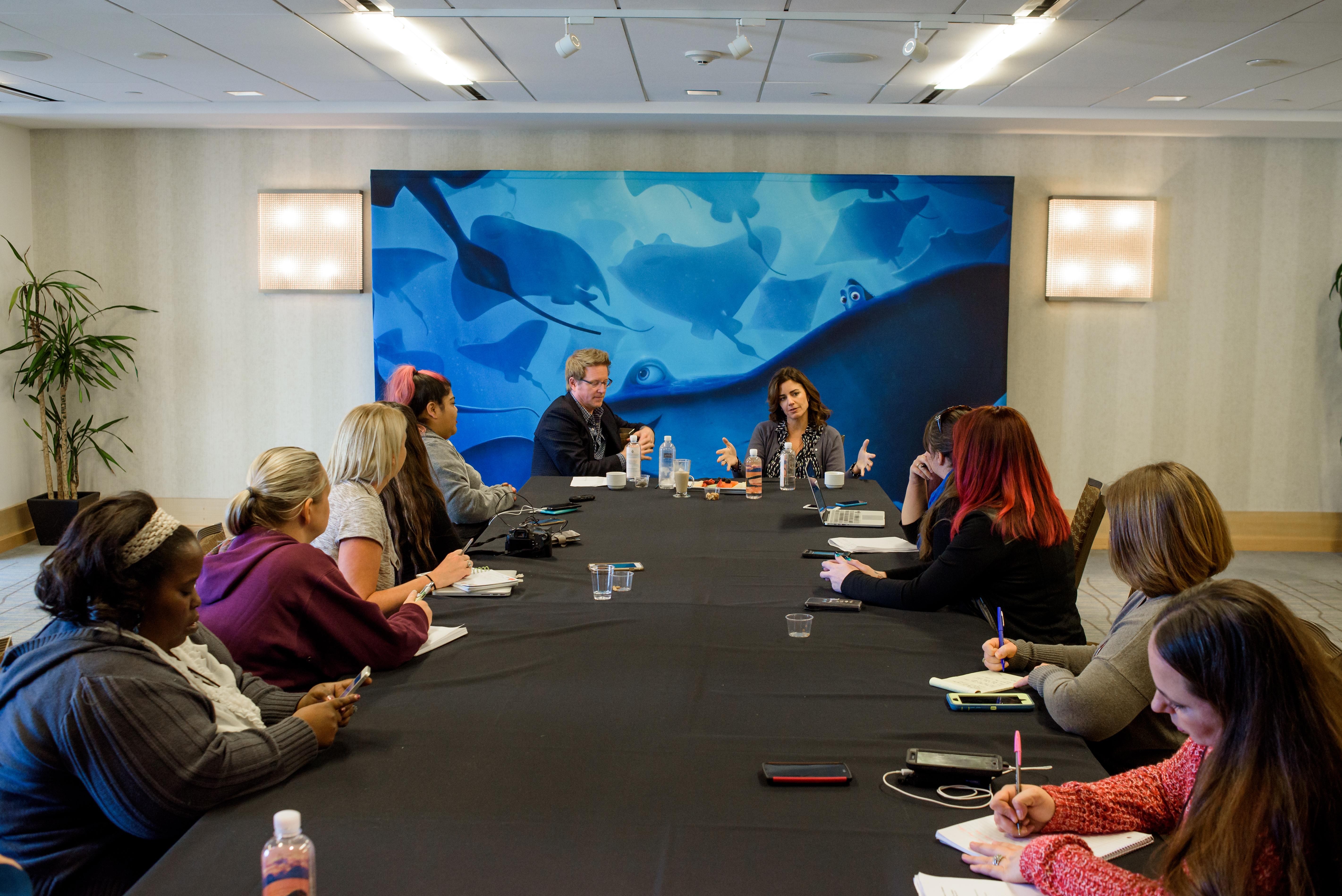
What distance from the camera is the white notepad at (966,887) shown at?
1.33m

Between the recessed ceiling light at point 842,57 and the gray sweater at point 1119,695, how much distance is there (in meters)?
3.48

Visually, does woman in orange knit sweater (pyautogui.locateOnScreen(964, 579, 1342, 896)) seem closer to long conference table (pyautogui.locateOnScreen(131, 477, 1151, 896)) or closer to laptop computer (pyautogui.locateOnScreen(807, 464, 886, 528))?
long conference table (pyautogui.locateOnScreen(131, 477, 1151, 896))

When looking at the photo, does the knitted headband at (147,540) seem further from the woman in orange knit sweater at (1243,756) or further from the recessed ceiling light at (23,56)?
the recessed ceiling light at (23,56)

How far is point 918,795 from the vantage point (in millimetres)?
1604

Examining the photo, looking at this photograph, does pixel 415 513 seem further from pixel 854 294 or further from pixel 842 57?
pixel 854 294

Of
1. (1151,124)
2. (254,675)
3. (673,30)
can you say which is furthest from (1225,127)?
(254,675)

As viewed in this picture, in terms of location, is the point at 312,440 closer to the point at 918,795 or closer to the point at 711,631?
the point at 711,631

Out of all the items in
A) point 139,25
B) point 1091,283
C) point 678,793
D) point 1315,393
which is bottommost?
point 678,793

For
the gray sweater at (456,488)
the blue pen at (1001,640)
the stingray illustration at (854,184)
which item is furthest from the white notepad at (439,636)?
the stingray illustration at (854,184)

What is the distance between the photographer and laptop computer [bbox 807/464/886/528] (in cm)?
402

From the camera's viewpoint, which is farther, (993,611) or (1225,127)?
(1225,127)

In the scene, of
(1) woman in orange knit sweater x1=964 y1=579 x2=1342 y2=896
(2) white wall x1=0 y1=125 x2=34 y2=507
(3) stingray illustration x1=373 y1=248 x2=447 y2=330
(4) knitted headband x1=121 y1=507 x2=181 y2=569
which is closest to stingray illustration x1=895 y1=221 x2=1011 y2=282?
(3) stingray illustration x1=373 y1=248 x2=447 y2=330

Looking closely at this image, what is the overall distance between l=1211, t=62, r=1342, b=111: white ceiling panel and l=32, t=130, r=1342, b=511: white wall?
0.72m

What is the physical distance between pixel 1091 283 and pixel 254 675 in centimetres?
601
